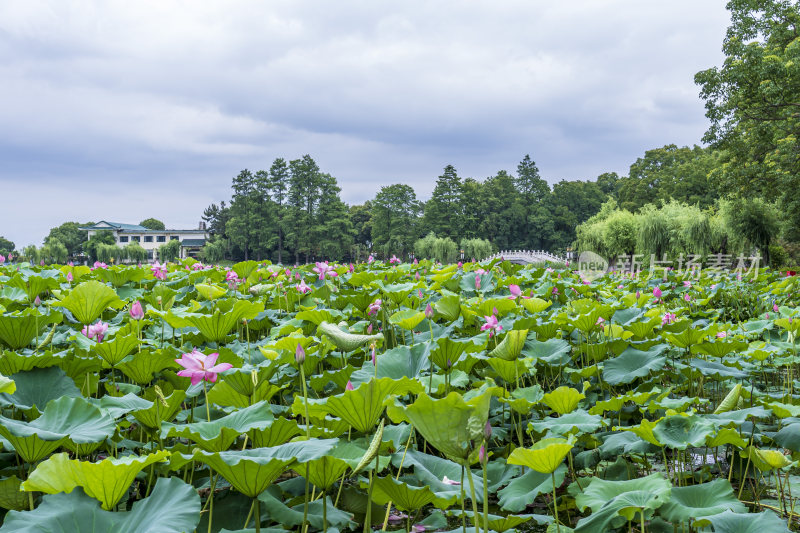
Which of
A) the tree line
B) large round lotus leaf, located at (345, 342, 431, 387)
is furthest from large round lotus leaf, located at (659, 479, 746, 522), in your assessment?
the tree line

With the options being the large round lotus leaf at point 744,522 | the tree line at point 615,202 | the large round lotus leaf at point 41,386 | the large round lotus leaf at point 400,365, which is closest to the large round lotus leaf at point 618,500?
the large round lotus leaf at point 744,522

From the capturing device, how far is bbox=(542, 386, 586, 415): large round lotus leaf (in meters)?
1.65

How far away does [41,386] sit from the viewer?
4.90ft

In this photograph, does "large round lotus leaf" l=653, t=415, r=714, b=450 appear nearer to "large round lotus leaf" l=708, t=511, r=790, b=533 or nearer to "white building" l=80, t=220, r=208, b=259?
"large round lotus leaf" l=708, t=511, r=790, b=533

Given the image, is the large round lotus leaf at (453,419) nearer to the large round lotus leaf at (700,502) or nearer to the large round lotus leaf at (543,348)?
the large round lotus leaf at (700,502)

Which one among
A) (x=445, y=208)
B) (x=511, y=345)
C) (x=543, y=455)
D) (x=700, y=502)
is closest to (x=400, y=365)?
(x=511, y=345)

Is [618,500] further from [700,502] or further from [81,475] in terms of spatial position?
[81,475]

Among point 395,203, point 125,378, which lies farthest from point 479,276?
point 395,203

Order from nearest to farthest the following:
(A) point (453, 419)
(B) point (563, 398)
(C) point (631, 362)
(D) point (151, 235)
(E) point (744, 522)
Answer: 1. (A) point (453, 419)
2. (E) point (744, 522)
3. (B) point (563, 398)
4. (C) point (631, 362)
5. (D) point (151, 235)

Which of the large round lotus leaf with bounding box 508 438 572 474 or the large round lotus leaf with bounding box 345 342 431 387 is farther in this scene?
the large round lotus leaf with bounding box 345 342 431 387

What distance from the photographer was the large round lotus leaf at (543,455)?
1.17 meters

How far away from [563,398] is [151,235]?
217 feet

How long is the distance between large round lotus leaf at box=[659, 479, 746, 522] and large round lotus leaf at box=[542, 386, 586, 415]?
1.22 ft

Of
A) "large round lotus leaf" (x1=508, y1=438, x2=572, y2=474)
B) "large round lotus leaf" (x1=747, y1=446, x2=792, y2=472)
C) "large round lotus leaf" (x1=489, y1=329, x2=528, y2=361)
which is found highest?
"large round lotus leaf" (x1=489, y1=329, x2=528, y2=361)
